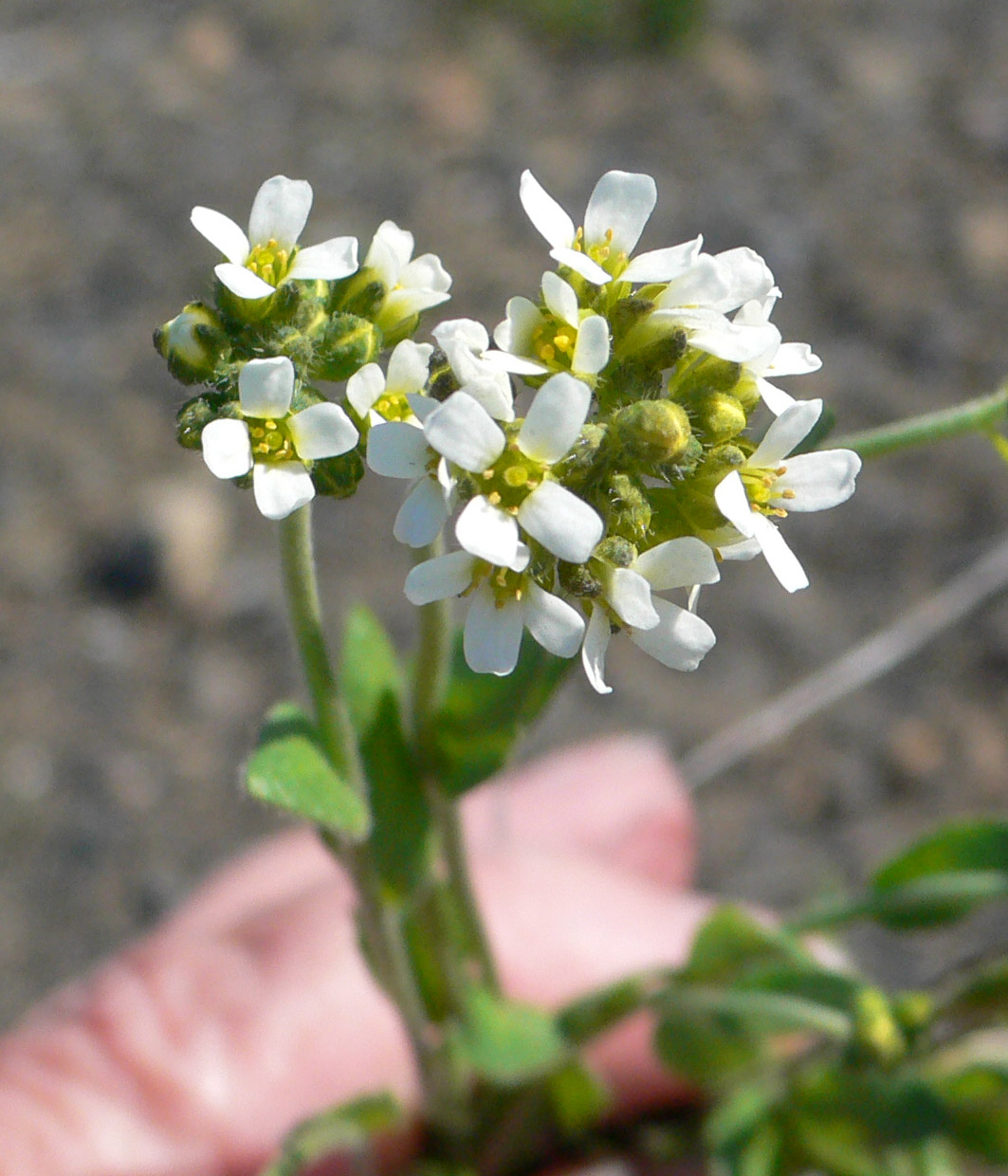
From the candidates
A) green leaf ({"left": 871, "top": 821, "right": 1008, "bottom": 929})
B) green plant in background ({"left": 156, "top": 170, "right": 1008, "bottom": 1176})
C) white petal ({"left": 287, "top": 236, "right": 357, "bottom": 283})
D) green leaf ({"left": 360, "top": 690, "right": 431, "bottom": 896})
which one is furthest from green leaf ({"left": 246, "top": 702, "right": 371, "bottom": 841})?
green leaf ({"left": 871, "top": 821, "right": 1008, "bottom": 929})

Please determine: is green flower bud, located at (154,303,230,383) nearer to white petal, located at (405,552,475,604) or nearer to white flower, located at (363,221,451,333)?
white flower, located at (363,221,451,333)

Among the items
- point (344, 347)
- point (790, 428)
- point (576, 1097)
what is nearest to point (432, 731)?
point (344, 347)

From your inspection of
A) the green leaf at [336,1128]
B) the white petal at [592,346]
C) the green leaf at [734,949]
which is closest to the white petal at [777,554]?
the white petal at [592,346]

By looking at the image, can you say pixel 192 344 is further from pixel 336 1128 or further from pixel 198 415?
pixel 336 1128

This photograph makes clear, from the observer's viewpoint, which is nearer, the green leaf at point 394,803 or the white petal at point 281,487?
the white petal at point 281,487

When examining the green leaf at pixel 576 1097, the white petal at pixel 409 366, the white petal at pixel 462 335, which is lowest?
the green leaf at pixel 576 1097

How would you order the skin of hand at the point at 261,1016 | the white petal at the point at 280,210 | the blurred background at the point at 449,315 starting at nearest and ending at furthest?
the white petal at the point at 280,210
the skin of hand at the point at 261,1016
the blurred background at the point at 449,315

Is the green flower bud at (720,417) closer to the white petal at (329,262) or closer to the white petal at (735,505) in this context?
the white petal at (735,505)

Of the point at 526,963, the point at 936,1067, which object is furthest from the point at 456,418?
the point at 526,963
